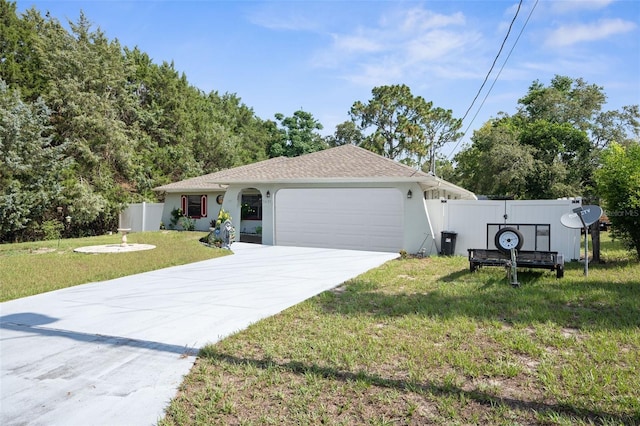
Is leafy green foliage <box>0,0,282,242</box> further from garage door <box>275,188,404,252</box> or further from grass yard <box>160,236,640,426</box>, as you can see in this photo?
grass yard <box>160,236,640,426</box>

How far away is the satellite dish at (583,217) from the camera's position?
848cm

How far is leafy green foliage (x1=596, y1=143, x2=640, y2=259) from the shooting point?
9555 millimetres

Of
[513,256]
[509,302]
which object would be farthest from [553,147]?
[509,302]

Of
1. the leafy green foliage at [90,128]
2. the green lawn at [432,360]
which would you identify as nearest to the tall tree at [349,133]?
the leafy green foliage at [90,128]

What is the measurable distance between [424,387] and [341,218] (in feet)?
38.4

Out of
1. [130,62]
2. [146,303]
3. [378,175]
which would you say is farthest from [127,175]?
[146,303]

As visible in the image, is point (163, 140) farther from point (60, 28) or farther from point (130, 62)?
point (60, 28)

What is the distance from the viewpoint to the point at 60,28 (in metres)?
23.2

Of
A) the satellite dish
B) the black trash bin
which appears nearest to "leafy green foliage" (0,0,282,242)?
the black trash bin

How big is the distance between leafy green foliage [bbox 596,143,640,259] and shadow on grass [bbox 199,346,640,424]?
28.0 ft

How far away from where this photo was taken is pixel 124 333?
503cm

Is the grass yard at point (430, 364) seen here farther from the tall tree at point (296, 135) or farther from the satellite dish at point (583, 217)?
the tall tree at point (296, 135)

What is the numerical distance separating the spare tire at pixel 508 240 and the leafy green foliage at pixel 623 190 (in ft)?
11.9

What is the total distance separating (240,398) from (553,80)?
155 feet
